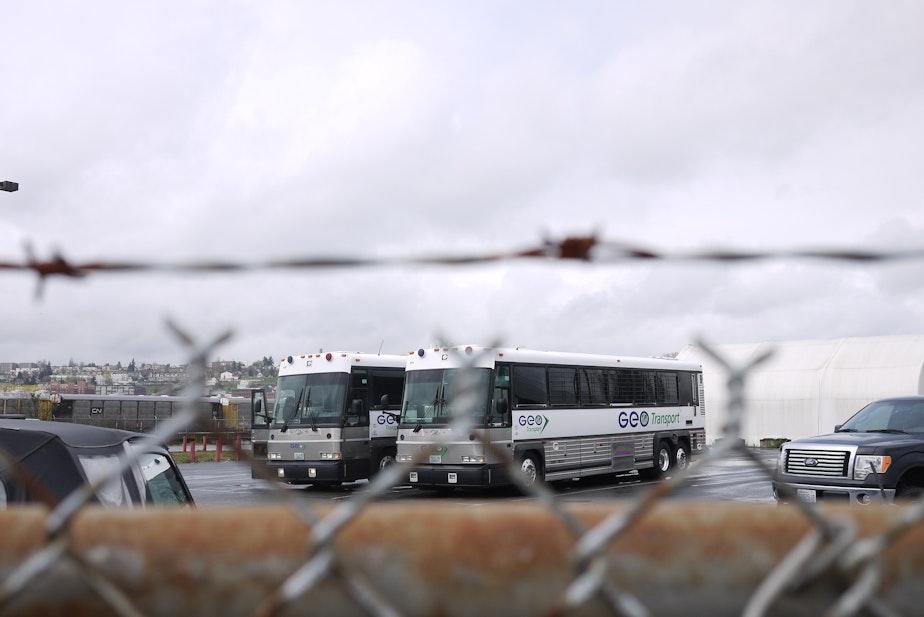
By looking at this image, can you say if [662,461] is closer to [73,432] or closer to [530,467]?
[530,467]

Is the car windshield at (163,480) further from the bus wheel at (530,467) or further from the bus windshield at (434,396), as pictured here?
the bus wheel at (530,467)

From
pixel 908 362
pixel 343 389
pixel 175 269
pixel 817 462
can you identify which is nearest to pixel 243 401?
pixel 343 389

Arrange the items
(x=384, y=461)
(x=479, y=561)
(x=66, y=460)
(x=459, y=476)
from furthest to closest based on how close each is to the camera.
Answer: (x=384, y=461) < (x=459, y=476) < (x=66, y=460) < (x=479, y=561)

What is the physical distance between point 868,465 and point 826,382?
123ft

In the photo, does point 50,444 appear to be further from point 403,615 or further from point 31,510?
point 403,615

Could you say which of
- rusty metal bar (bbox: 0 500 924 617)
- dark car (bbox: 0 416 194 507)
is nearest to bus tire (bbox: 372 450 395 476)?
dark car (bbox: 0 416 194 507)

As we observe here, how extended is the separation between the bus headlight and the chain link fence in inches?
460

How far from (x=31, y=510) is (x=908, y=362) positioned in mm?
50052

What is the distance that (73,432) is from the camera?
14.9ft

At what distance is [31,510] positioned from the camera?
1214mm

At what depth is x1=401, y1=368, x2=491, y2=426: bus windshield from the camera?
1858 cm

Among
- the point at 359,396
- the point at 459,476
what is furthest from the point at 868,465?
the point at 359,396

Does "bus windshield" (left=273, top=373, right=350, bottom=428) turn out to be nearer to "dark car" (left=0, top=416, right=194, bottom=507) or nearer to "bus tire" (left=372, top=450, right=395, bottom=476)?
"bus tire" (left=372, top=450, right=395, bottom=476)

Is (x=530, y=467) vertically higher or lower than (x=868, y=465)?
lower
